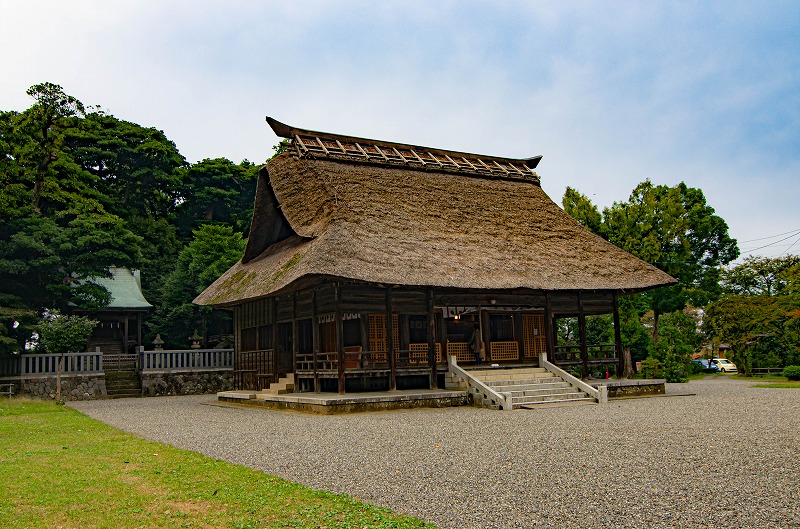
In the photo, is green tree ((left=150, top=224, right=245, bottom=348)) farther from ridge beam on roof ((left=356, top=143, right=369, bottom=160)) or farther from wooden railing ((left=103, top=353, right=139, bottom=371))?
ridge beam on roof ((left=356, top=143, right=369, bottom=160))

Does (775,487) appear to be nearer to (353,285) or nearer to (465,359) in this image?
(353,285)

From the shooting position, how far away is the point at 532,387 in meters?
19.3

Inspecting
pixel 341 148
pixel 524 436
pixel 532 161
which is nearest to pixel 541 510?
pixel 524 436

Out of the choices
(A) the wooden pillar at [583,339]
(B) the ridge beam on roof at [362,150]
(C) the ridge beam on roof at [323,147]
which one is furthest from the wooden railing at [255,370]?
(A) the wooden pillar at [583,339]

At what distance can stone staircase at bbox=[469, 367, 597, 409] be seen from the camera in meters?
18.3

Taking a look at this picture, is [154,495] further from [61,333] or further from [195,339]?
[195,339]

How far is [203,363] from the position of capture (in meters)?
29.2

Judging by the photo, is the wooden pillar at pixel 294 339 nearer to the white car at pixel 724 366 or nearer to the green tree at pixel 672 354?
the green tree at pixel 672 354

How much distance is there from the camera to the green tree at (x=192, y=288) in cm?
3234

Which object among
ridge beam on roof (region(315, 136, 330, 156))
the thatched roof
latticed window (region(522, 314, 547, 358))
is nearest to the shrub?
the thatched roof

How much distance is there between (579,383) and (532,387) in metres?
1.41

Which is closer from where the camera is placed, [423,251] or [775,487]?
[775,487]

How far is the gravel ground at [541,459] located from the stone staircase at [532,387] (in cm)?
176

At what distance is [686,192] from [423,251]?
28.5 meters
